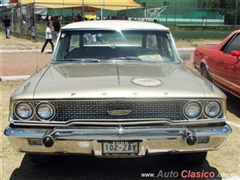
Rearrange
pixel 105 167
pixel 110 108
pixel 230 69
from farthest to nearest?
pixel 230 69 → pixel 105 167 → pixel 110 108

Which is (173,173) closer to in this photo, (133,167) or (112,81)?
(133,167)

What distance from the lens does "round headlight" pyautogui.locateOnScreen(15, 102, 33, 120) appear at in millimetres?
3039

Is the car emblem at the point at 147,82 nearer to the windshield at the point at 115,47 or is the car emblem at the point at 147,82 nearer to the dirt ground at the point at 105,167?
the windshield at the point at 115,47

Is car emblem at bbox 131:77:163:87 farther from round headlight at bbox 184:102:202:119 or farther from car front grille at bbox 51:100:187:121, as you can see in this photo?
round headlight at bbox 184:102:202:119

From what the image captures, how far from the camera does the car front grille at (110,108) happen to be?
9.79 feet

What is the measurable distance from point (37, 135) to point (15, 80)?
230 inches

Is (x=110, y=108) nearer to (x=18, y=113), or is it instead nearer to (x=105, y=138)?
(x=105, y=138)

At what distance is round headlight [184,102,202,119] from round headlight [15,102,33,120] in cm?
150

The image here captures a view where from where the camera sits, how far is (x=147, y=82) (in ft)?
10.5

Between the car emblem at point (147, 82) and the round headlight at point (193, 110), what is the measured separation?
356 millimetres

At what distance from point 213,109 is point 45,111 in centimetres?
164

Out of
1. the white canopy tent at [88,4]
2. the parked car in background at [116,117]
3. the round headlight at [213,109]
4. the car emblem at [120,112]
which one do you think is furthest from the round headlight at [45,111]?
the white canopy tent at [88,4]

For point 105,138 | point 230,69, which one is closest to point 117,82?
point 105,138

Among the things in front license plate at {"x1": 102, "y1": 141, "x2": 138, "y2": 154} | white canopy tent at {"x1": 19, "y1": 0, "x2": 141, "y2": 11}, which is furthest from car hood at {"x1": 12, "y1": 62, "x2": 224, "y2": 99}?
white canopy tent at {"x1": 19, "y1": 0, "x2": 141, "y2": 11}
